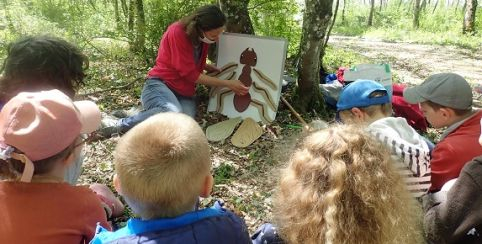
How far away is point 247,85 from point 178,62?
83cm

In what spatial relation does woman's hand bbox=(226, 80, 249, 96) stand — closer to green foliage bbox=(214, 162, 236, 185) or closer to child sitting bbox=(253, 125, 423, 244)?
green foliage bbox=(214, 162, 236, 185)

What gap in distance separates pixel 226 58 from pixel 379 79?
Answer: 1632 mm

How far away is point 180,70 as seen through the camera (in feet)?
13.4

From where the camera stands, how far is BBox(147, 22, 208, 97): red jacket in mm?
4051

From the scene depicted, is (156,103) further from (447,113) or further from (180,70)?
(447,113)

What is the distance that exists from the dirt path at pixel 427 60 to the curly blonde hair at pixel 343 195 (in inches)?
229

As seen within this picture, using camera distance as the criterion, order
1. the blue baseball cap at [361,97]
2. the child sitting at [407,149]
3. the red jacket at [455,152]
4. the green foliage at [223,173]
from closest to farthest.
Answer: the child sitting at [407,149] < the red jacket at [455,152] < the blue baseball cap at [361,97] < the green foliage at [223,173]

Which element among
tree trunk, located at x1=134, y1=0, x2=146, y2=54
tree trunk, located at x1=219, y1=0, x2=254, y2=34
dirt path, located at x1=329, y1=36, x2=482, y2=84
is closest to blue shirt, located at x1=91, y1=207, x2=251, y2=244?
tree trunk, located at x1=219, y1=0, x2=254, y2=34

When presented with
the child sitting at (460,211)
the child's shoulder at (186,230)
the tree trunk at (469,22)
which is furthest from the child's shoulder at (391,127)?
the tree trunk at (469,22)

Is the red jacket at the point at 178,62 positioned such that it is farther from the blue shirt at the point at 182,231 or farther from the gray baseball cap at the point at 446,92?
the blue shirt at the point at 182,231

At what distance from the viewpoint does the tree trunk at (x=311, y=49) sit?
4.23 metres

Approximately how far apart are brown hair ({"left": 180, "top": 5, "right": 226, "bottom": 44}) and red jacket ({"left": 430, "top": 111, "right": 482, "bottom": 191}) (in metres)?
2.38

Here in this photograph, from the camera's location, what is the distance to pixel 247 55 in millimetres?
4480

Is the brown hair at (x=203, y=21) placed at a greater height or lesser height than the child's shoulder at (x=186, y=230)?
greater
